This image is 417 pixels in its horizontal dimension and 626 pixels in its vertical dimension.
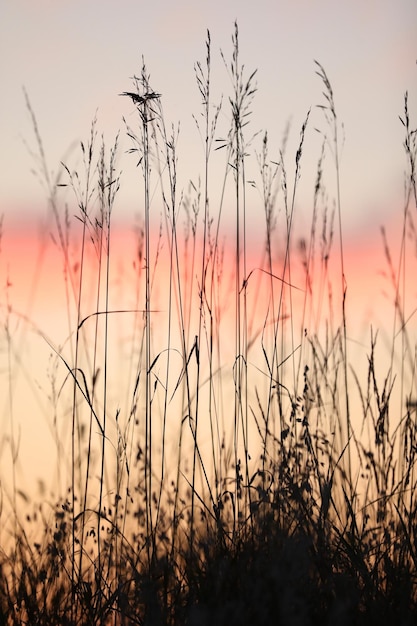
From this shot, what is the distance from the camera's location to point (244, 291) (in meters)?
2.79

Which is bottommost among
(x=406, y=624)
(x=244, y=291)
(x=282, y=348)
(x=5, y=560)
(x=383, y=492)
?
(x=406, y=624)

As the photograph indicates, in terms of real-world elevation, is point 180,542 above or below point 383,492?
below

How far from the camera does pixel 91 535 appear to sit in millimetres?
2398

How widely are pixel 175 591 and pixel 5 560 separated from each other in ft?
1.96

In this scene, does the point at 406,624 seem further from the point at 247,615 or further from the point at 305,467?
the point at 305,467

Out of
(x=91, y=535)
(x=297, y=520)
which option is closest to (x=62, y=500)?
(x=91, y=535)

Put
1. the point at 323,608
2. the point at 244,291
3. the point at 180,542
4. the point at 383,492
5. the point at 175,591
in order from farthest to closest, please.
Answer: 1. the point at 244,291
2. the point at 383,492
3. the point at 180,542
4. the point at 175,591
5. the point at 323,608

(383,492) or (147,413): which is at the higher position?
(147,413)

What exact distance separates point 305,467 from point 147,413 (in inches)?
20.4

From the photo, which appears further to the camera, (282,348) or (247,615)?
(282,348)

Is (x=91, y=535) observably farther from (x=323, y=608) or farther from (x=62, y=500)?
(x=323, y=608)

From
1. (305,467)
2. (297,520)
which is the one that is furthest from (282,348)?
(297,520)

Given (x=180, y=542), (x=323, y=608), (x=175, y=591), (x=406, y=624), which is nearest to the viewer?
(x=406, y=624)

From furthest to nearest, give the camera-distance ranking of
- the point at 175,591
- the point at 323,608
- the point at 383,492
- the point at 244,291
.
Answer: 1. the point at 244,291
2. the point at 383,492
3. the point at 175,591
4. the point at 323,608
